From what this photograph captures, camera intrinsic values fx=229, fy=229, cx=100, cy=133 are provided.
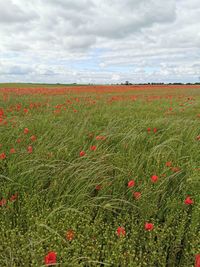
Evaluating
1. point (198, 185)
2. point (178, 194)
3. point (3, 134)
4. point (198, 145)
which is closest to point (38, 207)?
point (178, 194)

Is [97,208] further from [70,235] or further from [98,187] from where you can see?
[70,235]

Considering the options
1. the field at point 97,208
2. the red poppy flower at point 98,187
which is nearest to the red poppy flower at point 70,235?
the field at point 97,208

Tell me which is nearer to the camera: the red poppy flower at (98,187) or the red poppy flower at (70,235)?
the red poppy flower at (70,235)

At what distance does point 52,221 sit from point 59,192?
42cm

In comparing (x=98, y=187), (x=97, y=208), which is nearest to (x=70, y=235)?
(x=97, y=208)

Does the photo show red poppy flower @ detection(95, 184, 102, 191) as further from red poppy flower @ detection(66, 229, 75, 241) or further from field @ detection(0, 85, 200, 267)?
red poppy flower @ detection(66, 229, 75, 241)

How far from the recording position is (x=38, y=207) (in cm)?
192

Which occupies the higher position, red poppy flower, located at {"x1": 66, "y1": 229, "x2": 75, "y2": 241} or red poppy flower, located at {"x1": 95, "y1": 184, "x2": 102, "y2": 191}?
red poppy flower, located at {"x1": 95, "y1": 184, "x2": 102, "y2": 191}

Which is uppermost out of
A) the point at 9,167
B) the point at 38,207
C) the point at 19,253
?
the point at 9,167

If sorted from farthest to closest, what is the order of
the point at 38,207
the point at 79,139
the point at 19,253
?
the point at 79,139, the point at 38,207, the point at 19,253

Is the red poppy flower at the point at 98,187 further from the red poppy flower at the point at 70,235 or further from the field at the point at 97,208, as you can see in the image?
the red poppy flower at the point at 70,235

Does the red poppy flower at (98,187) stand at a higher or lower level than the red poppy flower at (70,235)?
higher

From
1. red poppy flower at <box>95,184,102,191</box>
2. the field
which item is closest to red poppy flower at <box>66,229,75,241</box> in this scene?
the field

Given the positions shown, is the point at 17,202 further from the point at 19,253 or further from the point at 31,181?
the point at 19,253
